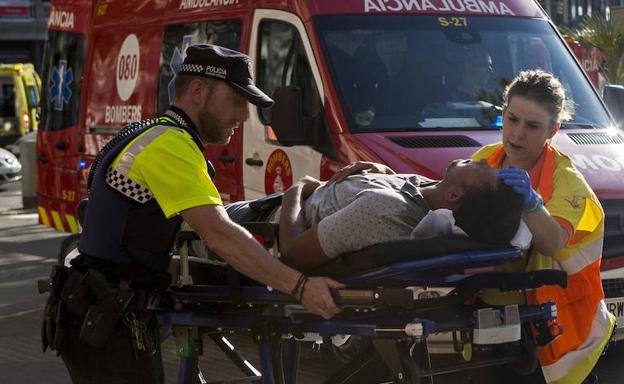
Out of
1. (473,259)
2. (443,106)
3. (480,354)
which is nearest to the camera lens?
(473,259)

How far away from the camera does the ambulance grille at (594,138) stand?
307 inches

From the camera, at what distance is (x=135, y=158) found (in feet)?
13.8

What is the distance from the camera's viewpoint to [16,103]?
112 ft

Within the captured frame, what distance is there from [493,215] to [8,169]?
Result: 71.6 feet

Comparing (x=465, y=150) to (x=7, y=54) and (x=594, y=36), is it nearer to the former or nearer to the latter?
(x=594, y=36)

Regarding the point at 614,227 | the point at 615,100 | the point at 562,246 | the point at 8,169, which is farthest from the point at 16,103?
the point at 562,246

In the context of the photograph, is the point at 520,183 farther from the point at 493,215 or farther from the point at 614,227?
A: the point at 614,227

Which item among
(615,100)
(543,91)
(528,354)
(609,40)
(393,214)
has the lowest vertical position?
(528,354)

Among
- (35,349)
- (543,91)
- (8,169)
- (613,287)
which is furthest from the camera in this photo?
(8,169)

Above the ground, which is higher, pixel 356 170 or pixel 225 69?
pixel 225 69

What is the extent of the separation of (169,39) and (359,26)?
6.54 ft

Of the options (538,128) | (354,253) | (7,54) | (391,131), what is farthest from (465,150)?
(7,54)

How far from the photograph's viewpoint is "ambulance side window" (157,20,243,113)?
8.94 metres

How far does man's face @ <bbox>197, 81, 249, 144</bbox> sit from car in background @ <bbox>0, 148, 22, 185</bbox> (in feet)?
69.6
